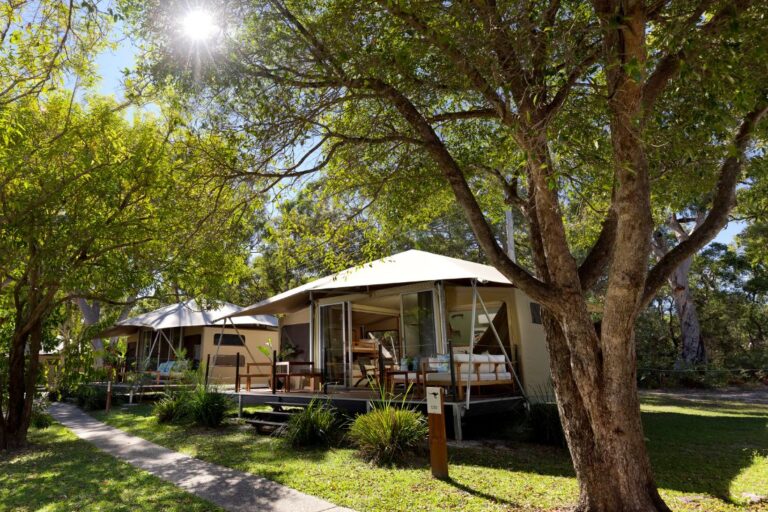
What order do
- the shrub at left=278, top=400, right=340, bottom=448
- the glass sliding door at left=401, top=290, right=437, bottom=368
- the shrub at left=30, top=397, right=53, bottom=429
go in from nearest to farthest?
the shrub at left=278, top=400, right=340, bottom=448, the shrub at left=30, top=397, right=53, bottom=429, the glass sliding door at left=401, top=290, right=437, bottom=368

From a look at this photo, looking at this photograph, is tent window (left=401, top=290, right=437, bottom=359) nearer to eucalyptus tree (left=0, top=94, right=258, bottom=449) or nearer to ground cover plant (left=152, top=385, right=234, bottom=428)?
eucalyptus tree (left=0, top=94, right=258, bottom=449)

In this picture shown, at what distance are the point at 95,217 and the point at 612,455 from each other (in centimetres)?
714

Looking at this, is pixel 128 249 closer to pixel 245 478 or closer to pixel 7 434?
pixel 7 434

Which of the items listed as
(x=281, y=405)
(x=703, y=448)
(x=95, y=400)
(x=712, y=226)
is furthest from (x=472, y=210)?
(x=95, y=400)

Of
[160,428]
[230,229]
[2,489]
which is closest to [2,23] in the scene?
[230,229]

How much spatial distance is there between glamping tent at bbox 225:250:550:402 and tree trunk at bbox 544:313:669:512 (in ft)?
11.5

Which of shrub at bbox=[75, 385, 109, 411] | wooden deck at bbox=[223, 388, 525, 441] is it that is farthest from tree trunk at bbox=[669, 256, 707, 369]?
shrub at bbox=[75, 385, 109, 411]

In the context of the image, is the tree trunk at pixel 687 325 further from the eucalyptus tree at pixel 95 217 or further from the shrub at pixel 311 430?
the eucalyptus tree at pixel 95 217

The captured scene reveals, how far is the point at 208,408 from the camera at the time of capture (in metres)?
8.95

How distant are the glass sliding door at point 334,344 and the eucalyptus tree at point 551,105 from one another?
5.07m

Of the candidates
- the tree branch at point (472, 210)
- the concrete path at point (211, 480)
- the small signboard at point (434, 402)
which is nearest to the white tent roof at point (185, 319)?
the concrete path at point (211, 480)

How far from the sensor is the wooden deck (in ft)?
23.5

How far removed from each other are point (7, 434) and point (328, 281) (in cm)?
583

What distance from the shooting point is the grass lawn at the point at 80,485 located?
4.49m
